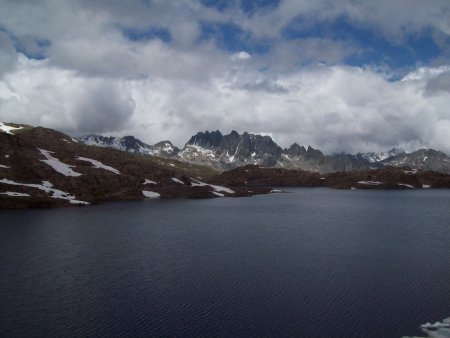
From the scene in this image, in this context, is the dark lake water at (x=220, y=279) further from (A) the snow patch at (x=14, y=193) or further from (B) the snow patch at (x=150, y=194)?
(B) the snow patch at (x=150, y=194)

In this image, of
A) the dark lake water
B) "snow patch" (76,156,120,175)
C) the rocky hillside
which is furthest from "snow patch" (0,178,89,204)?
the dark lake water

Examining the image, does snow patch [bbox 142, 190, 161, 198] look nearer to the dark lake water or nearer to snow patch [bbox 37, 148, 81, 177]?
snow patch [bbox 37, 148, 81, 177]

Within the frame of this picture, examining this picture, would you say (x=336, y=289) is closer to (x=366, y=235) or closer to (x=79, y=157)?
(x=366, y=235)

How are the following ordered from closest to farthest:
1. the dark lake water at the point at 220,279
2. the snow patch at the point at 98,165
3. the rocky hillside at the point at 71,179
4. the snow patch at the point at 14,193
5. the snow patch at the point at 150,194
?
the dark lake water at the point at 220,279 → the snow patch at the point at 14,193 → the rocky hillside at the point at 71,179 → the snow patch at the point at 150,194 → the snow patch at the point at 98,165

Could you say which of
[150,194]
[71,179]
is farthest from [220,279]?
[150,194]

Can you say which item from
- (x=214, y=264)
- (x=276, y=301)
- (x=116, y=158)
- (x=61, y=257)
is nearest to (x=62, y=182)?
(x=116, y=158)

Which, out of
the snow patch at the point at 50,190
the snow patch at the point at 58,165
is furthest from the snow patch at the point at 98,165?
the snow patch at the point at 50,190
